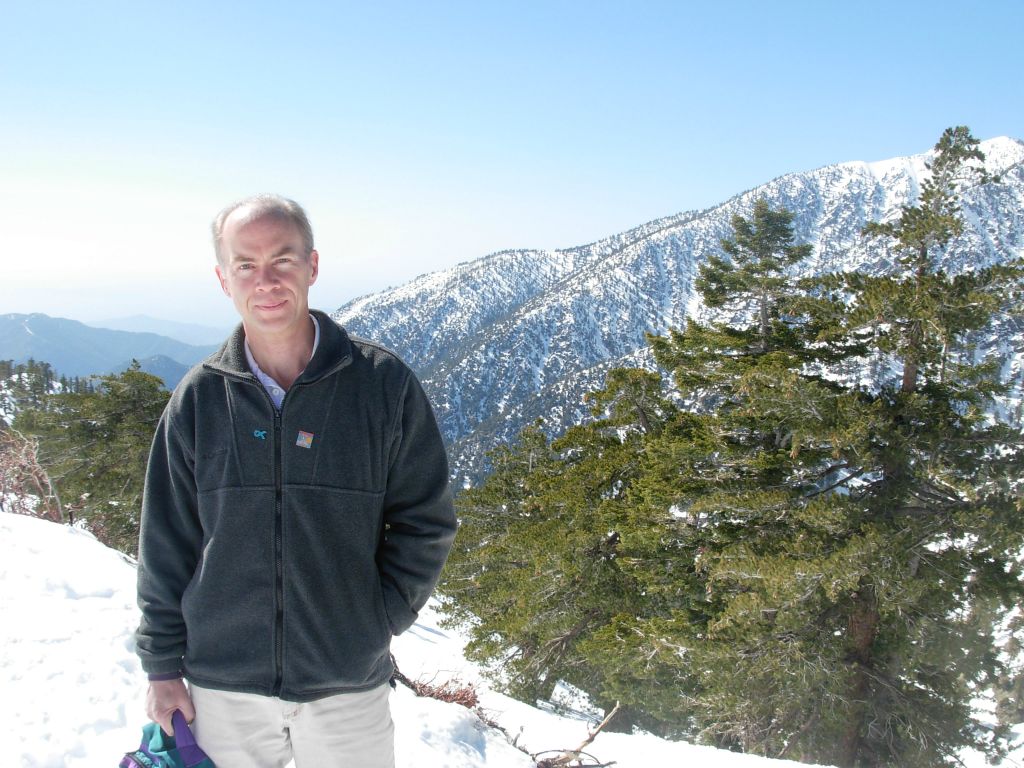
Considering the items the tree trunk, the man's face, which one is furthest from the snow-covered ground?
the tree trunk

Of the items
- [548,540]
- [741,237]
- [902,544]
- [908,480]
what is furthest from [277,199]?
[741,237]

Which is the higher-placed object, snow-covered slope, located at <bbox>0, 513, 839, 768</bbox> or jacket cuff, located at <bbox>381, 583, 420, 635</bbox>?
jacket cuff, located at <bbox>381, 583, 420, 635</bbox>

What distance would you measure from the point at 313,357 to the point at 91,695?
10.1 feet

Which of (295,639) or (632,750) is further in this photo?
(632,750)

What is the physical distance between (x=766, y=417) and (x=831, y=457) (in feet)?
3.82

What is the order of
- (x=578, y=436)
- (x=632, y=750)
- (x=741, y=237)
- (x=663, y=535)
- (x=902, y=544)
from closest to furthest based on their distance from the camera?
(x=632, y=750)
(x=902, y=544)
(x=663, y=535)
(x=578, y=436)
(x=741, y=237)

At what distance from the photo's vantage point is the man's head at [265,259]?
2.14 meters

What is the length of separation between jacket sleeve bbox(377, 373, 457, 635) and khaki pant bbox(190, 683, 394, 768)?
1.28ft

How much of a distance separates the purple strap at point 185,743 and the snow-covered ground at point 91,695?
143 cm

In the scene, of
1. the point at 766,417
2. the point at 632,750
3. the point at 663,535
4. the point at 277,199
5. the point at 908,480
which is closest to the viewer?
the point at 277,199

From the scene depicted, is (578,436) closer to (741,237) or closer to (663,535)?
(663,535)

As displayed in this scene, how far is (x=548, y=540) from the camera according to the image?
44.6ft

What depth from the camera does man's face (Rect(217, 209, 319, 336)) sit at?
214 centimetres

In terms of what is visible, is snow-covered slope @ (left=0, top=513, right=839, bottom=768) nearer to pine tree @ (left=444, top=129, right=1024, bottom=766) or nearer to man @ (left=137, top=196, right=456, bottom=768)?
man @ (left=137, top=196, right=456, bottom=768)
